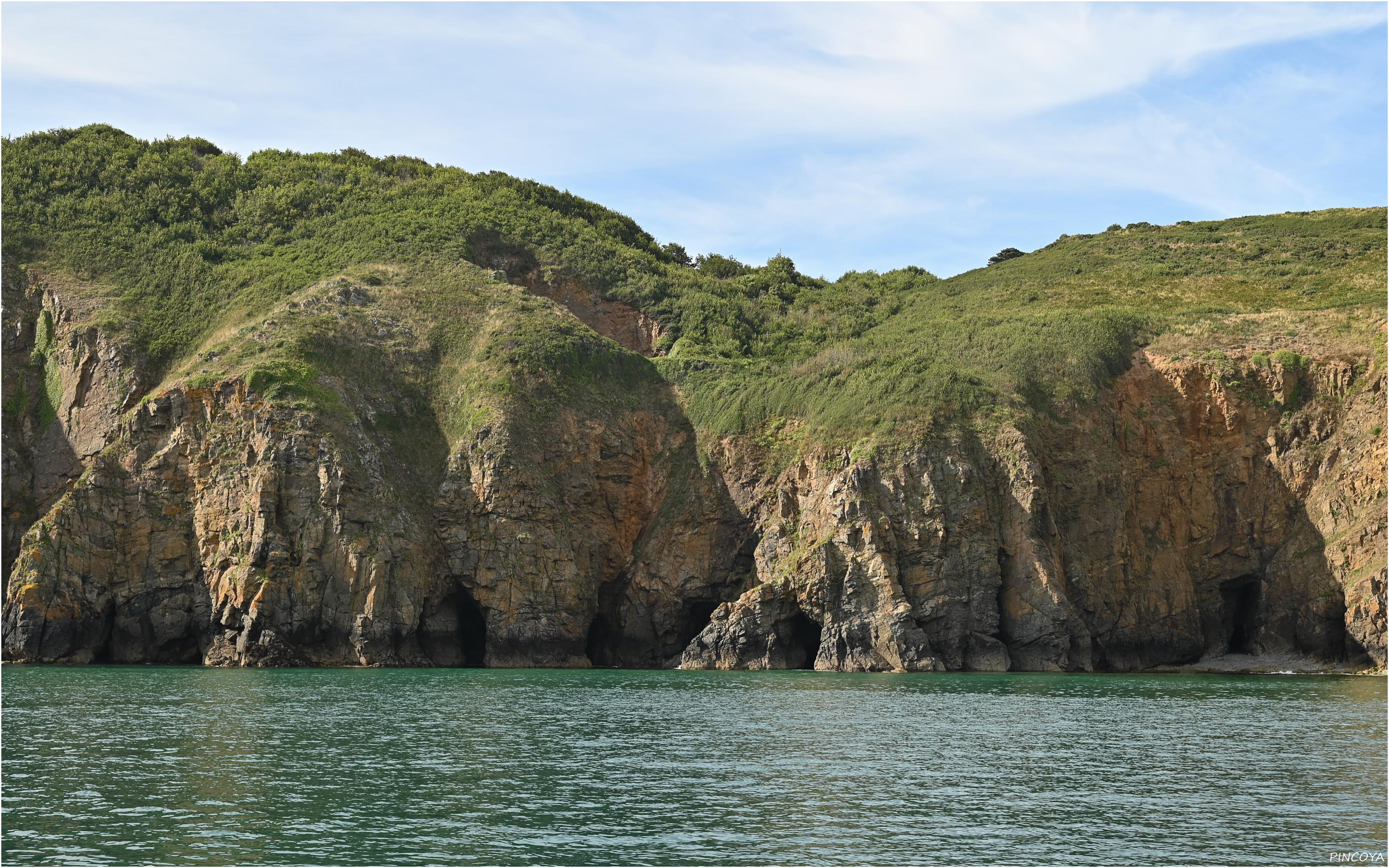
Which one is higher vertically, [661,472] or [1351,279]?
[1351,279]

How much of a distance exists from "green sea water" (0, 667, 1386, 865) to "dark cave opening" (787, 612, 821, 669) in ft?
64.1

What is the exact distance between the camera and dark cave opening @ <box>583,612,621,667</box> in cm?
8031

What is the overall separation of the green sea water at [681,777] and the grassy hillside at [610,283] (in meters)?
34.7

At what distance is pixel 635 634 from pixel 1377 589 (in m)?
41.7

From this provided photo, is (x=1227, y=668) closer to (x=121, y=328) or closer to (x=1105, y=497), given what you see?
(x=1105, y=497)

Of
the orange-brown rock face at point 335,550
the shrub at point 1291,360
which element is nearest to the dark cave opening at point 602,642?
the orange-brown rock face at point 335,550

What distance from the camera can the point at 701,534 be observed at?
8138 centimetres

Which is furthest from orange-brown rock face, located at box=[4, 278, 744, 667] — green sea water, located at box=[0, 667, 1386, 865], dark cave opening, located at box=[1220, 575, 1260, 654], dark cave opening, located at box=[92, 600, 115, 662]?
dark cave opening, located at box=[1220, 575, 1260, 654]

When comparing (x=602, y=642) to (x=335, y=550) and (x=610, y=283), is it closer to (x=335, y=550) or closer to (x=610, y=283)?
(x=335, y=550)

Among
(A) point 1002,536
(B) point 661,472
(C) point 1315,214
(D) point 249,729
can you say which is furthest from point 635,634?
(C) point 1315,214

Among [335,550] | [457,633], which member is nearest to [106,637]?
[335,550]

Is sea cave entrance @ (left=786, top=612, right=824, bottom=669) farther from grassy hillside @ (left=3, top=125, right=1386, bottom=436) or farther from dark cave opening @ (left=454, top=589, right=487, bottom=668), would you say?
dark cave opening @ (left=454, top=589, right=487, bottom=668)

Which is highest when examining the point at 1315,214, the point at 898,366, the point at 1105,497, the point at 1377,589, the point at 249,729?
the point at 1315,214

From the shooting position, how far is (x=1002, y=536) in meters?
75.0
